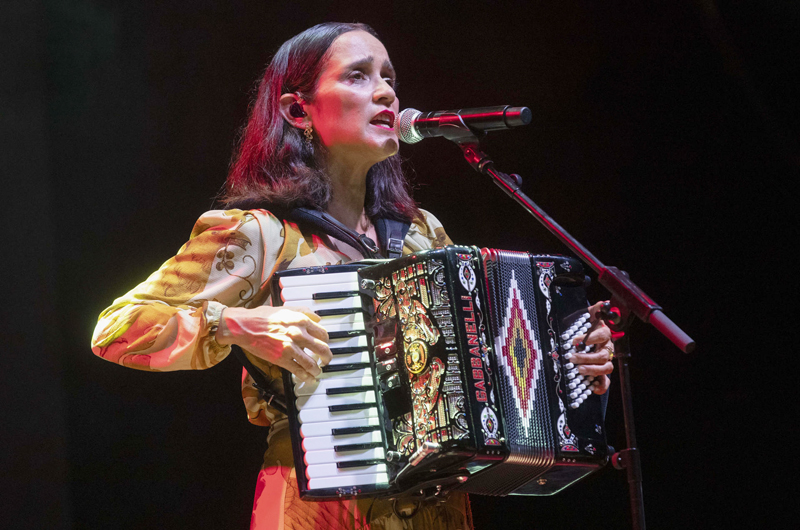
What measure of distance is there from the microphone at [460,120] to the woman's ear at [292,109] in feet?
1.55

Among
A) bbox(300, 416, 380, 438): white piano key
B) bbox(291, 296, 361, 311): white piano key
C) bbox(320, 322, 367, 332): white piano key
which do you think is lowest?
bbox(300, 416, 380, 438): white piano key

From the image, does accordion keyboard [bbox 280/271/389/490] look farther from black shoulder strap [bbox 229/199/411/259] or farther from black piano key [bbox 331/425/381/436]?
black shoulder strap [bbox 229/199/411/259]

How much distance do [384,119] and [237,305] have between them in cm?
72

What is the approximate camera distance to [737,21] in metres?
3.24

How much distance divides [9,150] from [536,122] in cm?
217

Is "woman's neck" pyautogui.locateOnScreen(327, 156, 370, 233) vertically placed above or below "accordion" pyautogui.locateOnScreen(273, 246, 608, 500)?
above

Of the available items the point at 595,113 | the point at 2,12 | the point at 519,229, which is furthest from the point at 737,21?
the point at 2,12

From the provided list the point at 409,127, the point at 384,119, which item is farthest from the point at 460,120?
the point at 384,119

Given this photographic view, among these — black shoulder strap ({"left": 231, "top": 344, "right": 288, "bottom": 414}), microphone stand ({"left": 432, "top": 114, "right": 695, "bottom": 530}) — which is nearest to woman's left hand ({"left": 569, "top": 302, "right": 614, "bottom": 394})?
microphone stand ({"left": 432, "top": 114, "right": 695, "bottom": 530})

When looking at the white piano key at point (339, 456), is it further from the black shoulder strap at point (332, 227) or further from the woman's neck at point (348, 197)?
the woman's neck at point (348, 197)

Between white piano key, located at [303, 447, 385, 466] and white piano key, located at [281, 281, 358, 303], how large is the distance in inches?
14.2

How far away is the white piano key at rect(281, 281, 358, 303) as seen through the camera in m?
1.79

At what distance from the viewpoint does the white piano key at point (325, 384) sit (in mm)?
1728

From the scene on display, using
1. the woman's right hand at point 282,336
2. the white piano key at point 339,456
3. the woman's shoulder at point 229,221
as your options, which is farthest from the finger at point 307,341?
the woman's shoulder at point 229,221
